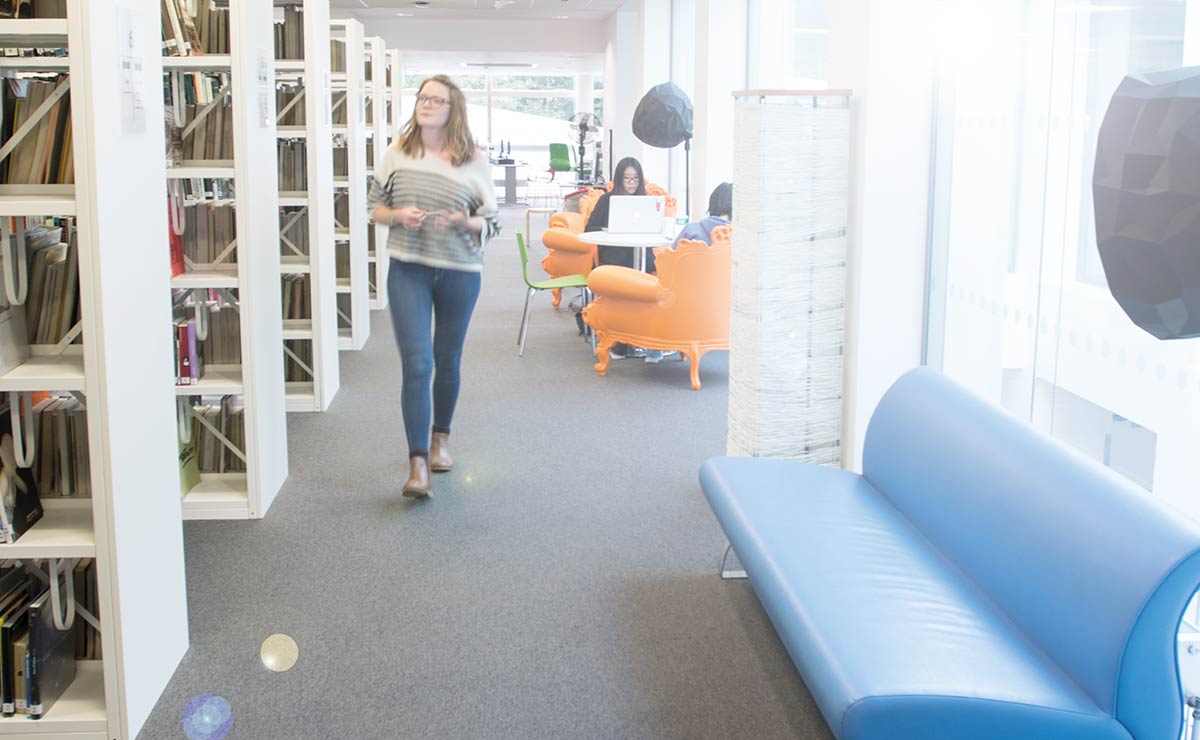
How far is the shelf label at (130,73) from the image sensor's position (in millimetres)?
2789

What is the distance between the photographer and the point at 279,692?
3.12 meters

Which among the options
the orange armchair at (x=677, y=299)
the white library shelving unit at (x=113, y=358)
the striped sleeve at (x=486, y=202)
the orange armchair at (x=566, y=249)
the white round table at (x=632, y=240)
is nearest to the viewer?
the white library shelving unit at (x=113, y=358)

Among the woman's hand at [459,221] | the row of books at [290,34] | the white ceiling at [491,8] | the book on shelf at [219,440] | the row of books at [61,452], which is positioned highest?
the white ceiling at [491,8]

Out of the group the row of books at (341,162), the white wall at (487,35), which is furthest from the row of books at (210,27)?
the white wall at (487,35)

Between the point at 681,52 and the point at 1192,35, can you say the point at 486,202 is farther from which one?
the point at 681,52

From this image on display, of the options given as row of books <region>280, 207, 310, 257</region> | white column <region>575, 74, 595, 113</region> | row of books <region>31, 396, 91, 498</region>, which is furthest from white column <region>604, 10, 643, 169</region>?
row of books <region>31, 396, 91, 498</region>

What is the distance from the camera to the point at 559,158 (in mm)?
24109

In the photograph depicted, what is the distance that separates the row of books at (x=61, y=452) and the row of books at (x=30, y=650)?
0.74ft

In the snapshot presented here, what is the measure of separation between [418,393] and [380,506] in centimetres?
48

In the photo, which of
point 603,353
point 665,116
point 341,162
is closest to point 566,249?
point 665,116

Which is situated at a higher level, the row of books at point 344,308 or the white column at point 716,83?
the white column at point 716,83

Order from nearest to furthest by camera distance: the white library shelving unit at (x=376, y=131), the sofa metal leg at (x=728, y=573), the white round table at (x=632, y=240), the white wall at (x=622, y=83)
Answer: the sofa metal leg at (x=728, y=573) < the white round table at (x=632, y=240) < the white library shelving unit at (x=376, y=131) < the white wall at (x=622, y=83)

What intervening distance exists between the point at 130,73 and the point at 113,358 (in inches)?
27.1

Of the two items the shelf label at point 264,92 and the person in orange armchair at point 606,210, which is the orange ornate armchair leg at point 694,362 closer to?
the person in orange armchair at point 606,210
